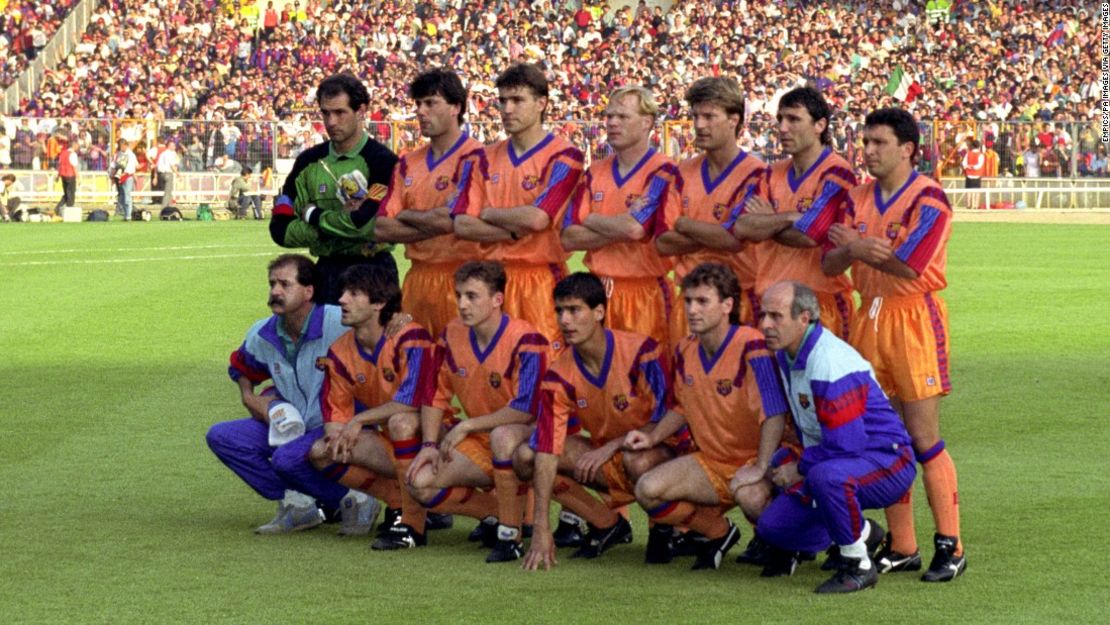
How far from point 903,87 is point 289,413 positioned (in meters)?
36.0

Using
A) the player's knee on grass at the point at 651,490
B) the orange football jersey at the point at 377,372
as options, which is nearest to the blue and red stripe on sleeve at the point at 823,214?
the player's knee on grass at the point at 651,490

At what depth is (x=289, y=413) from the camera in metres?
8.26

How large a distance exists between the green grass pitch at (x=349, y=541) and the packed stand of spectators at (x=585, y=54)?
25.4 m

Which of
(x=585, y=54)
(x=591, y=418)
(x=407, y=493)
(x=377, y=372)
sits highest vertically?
(x=585, y=54)

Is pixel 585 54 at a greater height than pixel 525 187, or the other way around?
pixel 585 54

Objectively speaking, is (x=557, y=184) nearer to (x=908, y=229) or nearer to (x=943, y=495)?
(x=908, y=229)

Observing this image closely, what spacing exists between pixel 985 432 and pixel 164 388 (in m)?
6.04

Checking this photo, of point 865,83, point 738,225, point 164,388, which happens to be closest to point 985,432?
point 738,225

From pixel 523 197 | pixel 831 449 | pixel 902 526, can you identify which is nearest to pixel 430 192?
pixel 523 197

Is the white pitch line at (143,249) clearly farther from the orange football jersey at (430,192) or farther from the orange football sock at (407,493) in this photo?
the orange football sock at (407,493)

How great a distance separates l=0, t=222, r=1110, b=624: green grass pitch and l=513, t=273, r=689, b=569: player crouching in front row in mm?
197

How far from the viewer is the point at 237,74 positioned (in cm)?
4728

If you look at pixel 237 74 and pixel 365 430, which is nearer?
pixel 365 430

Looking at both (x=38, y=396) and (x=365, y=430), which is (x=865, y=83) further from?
(x=365, y=430)
